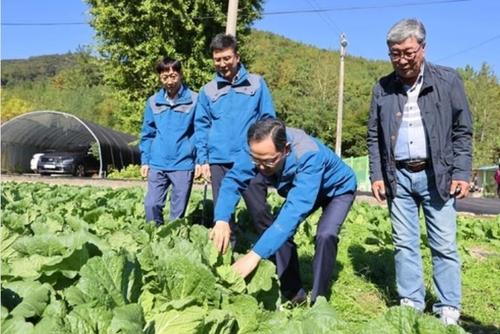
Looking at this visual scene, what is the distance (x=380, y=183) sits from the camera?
3705 millimetres

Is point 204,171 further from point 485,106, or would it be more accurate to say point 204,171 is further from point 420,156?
point 485,106

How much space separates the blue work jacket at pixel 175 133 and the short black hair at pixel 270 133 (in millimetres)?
2144

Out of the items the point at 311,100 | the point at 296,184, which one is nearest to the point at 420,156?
the point at 296,184

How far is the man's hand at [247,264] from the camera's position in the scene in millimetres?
2924

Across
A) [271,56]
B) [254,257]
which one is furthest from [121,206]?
[271,56]

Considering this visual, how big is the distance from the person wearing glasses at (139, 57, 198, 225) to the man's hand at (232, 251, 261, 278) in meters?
2.14

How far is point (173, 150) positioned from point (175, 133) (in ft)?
0.47

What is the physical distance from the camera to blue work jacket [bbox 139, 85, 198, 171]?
5051 mm

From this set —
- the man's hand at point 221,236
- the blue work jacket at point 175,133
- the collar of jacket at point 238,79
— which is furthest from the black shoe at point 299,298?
the blue work jacket at point 175,133

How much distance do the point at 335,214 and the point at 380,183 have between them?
13.8 inches

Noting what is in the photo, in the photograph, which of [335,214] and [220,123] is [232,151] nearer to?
[220,123]

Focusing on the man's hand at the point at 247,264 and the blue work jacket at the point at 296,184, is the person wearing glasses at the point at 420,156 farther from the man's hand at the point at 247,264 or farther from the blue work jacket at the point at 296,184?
the man's hand at the point at 247,264

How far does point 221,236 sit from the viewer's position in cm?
321

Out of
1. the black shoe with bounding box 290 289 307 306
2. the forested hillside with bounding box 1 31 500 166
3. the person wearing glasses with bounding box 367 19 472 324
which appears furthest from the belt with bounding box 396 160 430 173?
the forested hillside with bounding box 1 31 500 166
